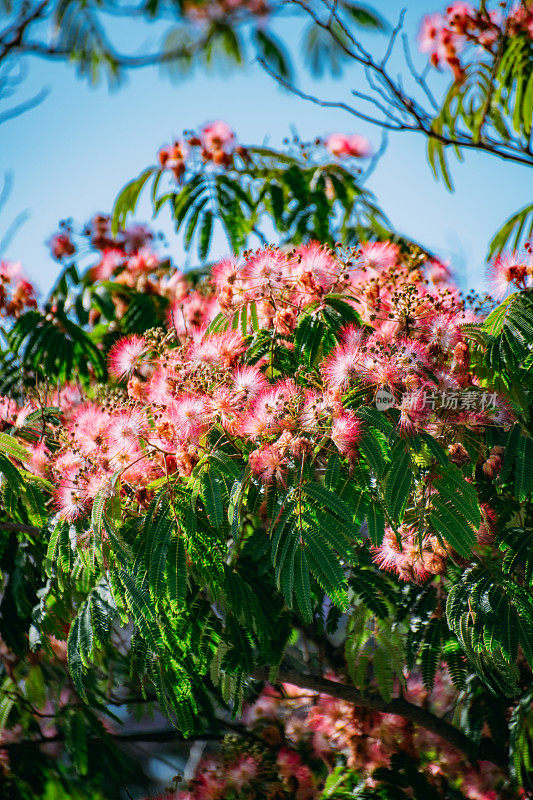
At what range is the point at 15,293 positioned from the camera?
3.86 metres

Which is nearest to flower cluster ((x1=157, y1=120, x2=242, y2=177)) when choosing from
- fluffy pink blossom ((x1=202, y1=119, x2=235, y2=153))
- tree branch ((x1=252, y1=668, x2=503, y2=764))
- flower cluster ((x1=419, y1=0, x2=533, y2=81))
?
fluffy pink blossom ((x1=202, y1=119, x2=235, y2=153))

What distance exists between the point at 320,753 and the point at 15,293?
2.91 metres

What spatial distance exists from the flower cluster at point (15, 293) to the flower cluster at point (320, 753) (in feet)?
8.10

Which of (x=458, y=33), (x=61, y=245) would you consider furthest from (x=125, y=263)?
(x=458, y=33)

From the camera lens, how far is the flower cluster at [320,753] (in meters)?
3.24

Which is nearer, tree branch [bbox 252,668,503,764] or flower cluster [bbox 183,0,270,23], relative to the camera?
tree branch [bbox 252,668,503,764]

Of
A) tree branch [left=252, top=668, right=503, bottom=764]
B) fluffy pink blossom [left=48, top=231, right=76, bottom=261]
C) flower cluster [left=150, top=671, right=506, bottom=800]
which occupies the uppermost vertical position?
fluffy pink blossom [left=48, top=231, right=76, bottom=261]

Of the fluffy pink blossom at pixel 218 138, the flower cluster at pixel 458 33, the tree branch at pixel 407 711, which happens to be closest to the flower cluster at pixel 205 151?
the fluffy pink blossom at pixel 218 138

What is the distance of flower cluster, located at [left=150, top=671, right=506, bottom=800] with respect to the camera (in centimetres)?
324

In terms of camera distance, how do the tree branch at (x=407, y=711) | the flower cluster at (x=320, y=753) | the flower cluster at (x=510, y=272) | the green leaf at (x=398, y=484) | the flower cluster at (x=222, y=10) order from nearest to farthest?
the green leaf at (x=398, y=484), the flower cluster at (x=510, y=272), the tree branch at (x=407, y=711), the flower cluster at (x=320, y=753), the flower cluster at (x=222, y=10)

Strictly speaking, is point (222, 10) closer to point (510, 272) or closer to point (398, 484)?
point (510, 272)

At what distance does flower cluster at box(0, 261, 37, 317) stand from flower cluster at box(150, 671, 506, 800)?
97.3 inches

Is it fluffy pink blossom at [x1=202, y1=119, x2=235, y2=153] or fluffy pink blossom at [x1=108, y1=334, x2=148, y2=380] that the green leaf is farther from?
fluffy pink blossom at [x1=202, y1=119, x2=235, y2=153]

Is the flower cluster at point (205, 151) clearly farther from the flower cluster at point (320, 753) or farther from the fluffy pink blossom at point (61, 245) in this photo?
the flower cluster at point (320, 753)
